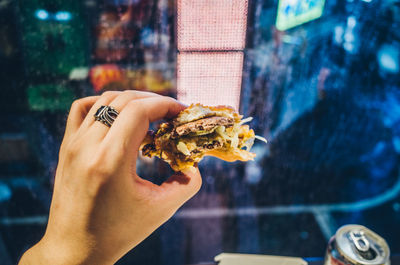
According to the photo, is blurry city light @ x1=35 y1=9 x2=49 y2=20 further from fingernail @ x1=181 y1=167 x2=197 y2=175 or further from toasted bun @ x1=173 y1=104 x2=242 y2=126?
fingernail @ x1=181 y1=167 x2=197 y2=175

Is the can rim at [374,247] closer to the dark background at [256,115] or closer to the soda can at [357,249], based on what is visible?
the soda can at [357,249]

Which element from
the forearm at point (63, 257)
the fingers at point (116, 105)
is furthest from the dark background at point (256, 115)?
the forearm at point (63, 257)

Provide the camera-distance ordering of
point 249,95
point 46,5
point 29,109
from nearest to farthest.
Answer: point 46,5
point 29,109
point 249,95

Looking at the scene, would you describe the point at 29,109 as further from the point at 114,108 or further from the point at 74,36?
the point at 114,108

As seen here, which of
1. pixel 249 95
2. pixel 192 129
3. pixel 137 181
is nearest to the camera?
pixel 137 181

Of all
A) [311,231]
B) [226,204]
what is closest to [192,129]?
[226,204]

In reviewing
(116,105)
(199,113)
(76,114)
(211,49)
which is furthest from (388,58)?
(76,114)

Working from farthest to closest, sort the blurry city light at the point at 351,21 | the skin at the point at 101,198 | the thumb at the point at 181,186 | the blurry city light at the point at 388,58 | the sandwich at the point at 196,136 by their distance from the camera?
the blurry city light at the point at 388,58
the blurry city light at the point at 351,21
the sandwich at the point at 196,136
the thumb at the point at 181,186
the skin at the point at 101,198

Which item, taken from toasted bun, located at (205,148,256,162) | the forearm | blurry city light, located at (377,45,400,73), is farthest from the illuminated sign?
the forearm
